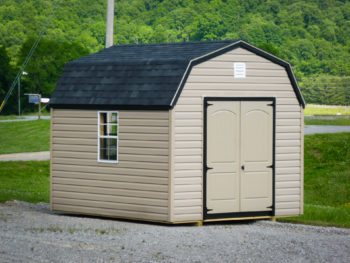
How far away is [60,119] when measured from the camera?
1362cm

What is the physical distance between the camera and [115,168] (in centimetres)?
1291

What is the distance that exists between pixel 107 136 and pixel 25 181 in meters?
10.2

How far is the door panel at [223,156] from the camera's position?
12.6m

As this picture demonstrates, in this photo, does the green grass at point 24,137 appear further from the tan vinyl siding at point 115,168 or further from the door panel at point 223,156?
the door panel at point 223,156

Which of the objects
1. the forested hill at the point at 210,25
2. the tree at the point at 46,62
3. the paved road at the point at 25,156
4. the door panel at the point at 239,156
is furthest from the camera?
the forested hill at the point at 210,25

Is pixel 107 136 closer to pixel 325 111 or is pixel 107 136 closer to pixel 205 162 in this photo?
pixel 205 162

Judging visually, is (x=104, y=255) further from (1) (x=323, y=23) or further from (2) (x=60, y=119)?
(1) (x=323, y=23)

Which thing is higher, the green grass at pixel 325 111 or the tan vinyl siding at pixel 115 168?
the green grass at pixel 325 111

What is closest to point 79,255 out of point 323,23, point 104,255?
point 104,255

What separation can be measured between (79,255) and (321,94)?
3664 inches

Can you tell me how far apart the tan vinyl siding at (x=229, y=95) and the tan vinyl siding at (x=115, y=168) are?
301mm

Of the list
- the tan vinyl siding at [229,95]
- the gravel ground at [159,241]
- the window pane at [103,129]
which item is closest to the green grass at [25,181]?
the window pane at [103,129]

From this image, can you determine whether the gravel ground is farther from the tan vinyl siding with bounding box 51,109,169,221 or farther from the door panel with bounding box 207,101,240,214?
the door panel with bounding box 207,101,240,214

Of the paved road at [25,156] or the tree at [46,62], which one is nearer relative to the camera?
the paved road at [25,156]
